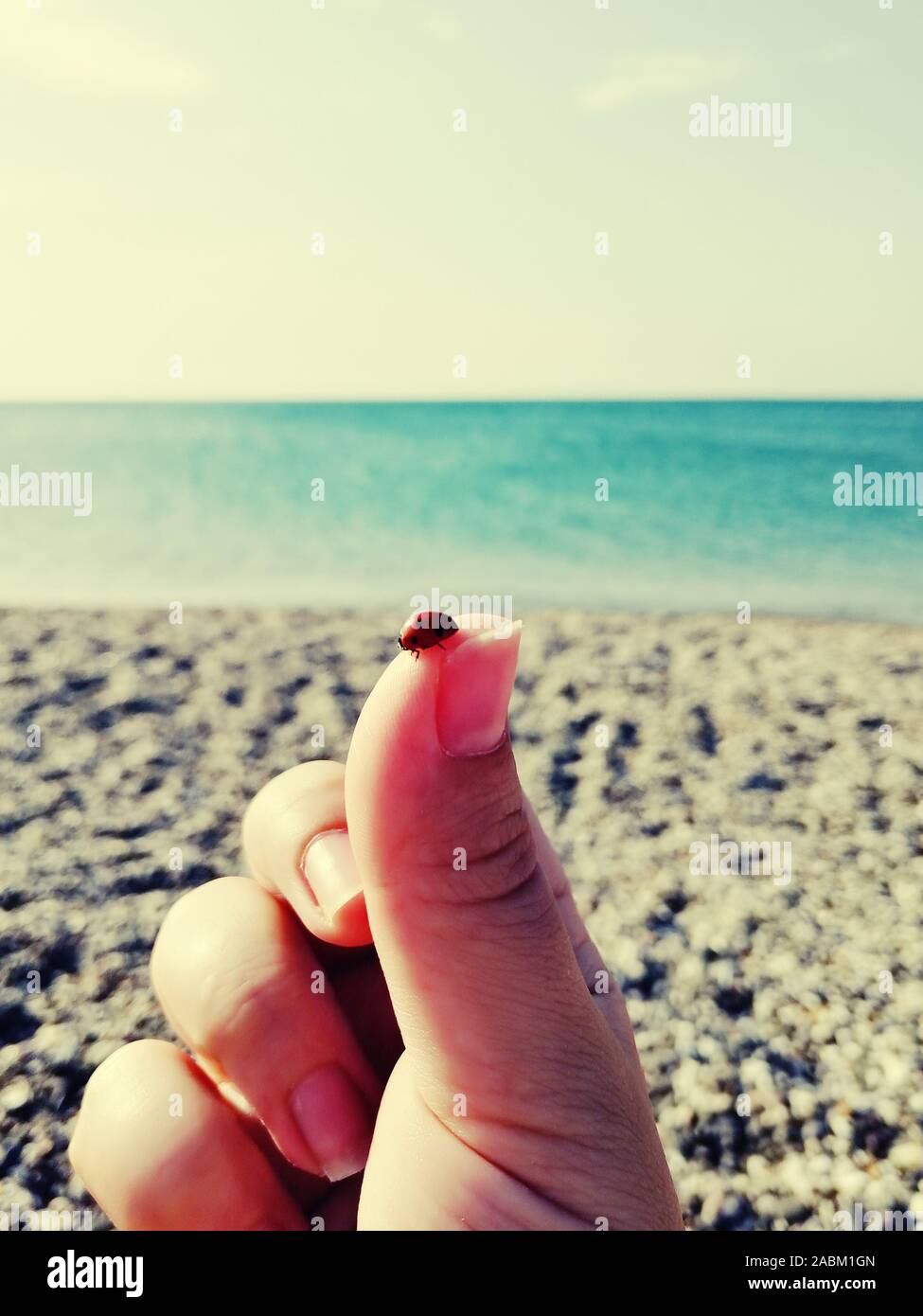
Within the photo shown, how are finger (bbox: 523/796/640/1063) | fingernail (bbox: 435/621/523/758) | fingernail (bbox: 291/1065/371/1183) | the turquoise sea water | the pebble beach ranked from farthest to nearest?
the turquoise sea water → the pebble beach → finger (bbox: 523/796/640/1063) → fingernail (bbox: 291/1065/371/1183) → fingernail (bbox: 435/621/523/758)

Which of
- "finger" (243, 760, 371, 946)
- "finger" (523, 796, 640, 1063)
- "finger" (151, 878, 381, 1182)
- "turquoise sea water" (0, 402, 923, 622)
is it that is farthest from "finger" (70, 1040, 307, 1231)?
"turquoise sea water" (0, 402, 923, 622)

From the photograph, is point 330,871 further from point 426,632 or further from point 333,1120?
point 426,632

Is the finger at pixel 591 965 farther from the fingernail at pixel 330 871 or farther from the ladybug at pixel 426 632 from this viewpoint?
the ladybug at pixel 426 632

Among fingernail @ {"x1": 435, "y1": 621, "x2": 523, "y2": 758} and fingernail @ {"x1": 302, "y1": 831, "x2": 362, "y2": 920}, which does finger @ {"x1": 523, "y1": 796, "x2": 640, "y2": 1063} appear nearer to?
fingernail @ {"x1": 302, "y1": 831, "x2": 362, "y2": 920}

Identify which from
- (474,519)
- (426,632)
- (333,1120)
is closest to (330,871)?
(333,1120)

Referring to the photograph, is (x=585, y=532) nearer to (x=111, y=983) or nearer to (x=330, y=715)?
(x=330, y=715)
